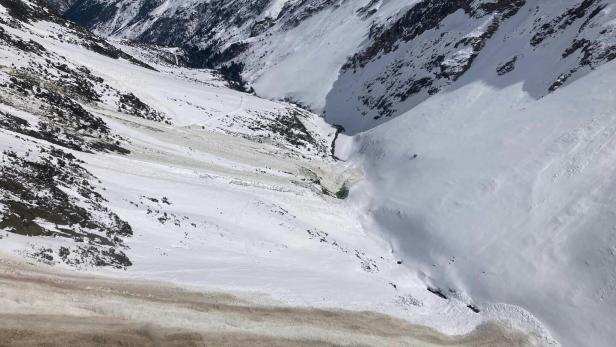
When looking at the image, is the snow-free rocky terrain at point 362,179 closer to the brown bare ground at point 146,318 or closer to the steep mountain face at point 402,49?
the brown bare ground at point 146,318

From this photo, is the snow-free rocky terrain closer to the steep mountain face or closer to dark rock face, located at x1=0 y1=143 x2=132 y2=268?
dark rock face, located at x1=0 y1=143 x2=132 y2=268

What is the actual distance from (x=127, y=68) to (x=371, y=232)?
38.1 metres

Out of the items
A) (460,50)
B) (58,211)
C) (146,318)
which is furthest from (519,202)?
(460,50)

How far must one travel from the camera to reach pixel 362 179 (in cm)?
5062

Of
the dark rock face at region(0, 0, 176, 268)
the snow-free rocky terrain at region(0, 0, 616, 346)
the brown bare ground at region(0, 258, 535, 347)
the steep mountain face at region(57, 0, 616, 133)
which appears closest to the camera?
the brown bare ground at region(0, 258, 535, 347)

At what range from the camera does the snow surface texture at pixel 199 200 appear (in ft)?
78.4

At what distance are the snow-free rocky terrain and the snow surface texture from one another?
17 cm

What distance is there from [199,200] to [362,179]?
20808 millimetres

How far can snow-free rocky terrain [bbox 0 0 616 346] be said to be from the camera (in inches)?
975

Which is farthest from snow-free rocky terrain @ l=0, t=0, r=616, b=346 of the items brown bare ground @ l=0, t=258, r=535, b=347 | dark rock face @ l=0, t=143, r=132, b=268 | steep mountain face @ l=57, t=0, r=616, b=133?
steep mountain face @ l=57, t=0, r=616, b=133

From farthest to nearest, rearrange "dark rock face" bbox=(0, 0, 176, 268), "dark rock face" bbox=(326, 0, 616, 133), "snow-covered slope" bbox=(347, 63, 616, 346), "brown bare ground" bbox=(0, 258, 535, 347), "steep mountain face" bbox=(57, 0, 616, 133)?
"steep mountain face" bbox=(57, 0, 616, 133) → "dark rock face" bbox=(326, 0, 616, 133) → "snow-covered slope" bbox=(347, 63, 616, 346) → "dark rock face" bbox=(0, 0, 176, 268) → "brown bare ground" bbox=(0, 258, 535, 347)

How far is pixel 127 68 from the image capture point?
63.3 meters

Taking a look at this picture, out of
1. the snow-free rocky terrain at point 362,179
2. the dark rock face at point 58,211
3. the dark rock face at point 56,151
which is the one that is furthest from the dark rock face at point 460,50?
the dark rock face at point 58,211

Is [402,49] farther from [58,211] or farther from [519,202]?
[58,211]
